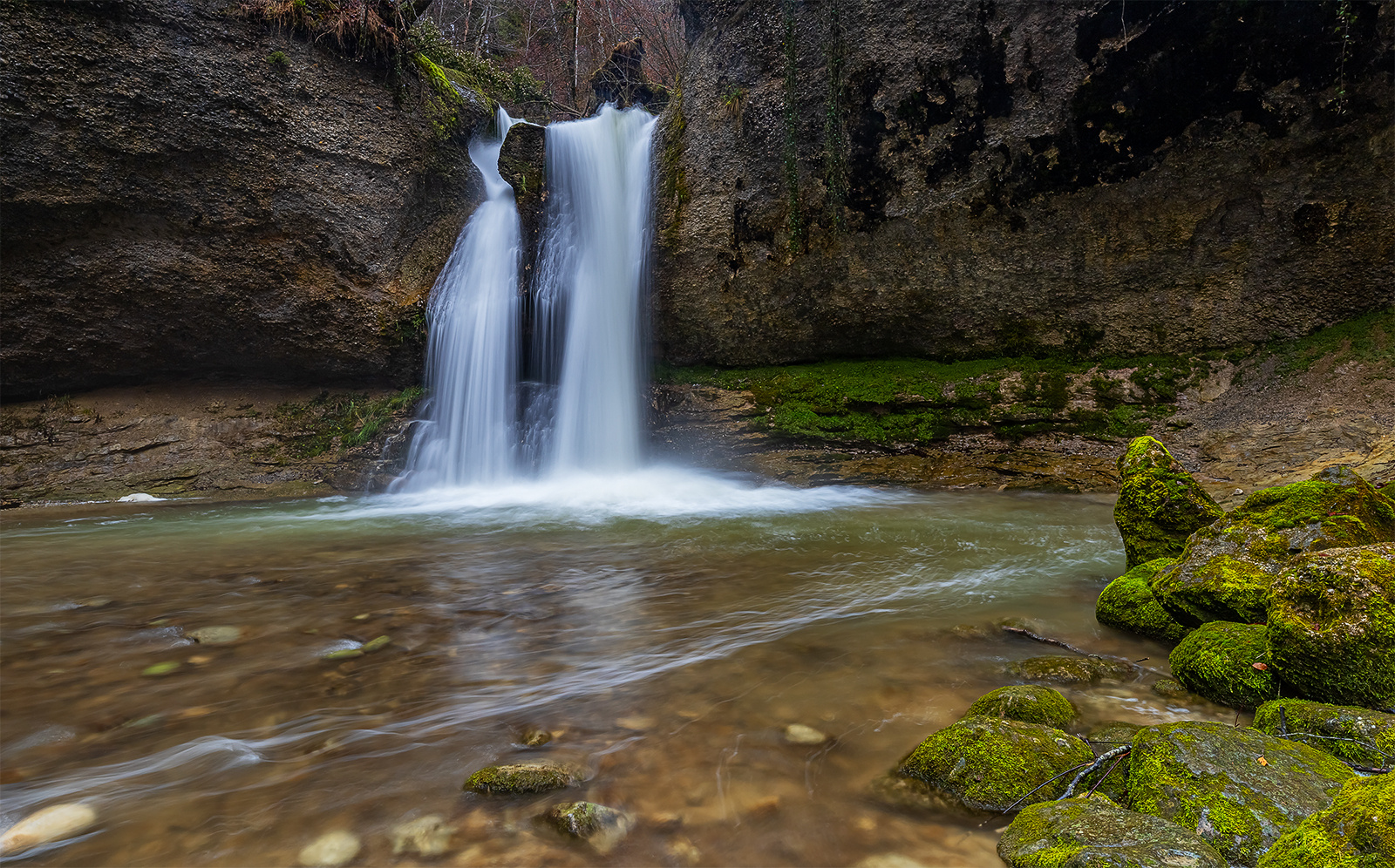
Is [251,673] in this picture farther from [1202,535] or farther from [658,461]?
[658,461]

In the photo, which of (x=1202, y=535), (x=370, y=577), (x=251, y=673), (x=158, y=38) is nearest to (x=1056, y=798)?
(x=1202, y=535)

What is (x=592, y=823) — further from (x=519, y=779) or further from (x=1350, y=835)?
(x=1350, y=835)

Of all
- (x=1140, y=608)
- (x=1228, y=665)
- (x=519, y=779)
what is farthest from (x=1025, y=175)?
(x=519, y=779)

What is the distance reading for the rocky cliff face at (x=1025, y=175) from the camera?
22.5 feet

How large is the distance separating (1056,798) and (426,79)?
12973mm

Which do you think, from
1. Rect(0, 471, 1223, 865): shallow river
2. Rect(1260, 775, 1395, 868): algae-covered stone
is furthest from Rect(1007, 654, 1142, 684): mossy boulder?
Rect(1260, 775, 1395, 868): algae-covered stone

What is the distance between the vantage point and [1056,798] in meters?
1.83

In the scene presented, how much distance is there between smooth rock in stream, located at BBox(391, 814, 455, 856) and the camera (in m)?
1.72

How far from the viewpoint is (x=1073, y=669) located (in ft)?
8.66

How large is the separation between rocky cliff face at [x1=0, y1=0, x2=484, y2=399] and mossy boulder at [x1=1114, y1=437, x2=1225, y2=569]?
10434mm

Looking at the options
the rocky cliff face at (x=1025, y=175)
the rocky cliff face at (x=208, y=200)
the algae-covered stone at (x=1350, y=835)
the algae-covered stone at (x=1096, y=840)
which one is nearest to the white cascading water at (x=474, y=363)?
the rocky cliff face at (x=208, y=200)

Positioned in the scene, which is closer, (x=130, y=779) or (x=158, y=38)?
(x=130, y=779)

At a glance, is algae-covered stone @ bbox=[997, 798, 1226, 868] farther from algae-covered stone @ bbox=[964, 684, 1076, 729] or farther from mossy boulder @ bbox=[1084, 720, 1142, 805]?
algae-covered stone @ bbox=[964, 684, 1076, 729]

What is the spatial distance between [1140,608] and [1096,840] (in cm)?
211
